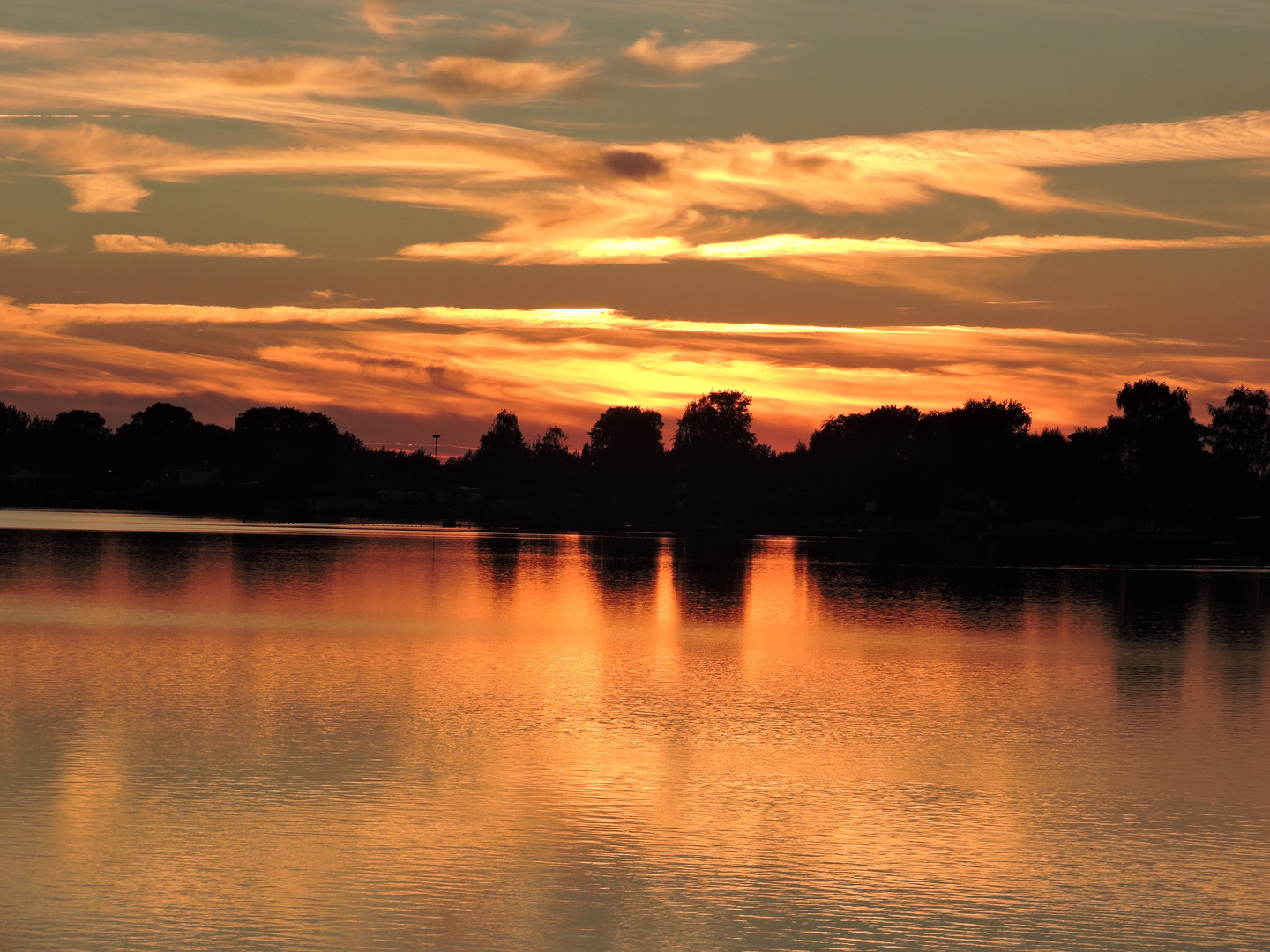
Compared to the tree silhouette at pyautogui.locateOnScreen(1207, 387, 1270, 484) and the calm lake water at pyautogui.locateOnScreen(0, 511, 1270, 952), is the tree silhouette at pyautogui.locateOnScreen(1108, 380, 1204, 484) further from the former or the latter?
the calm lake water at pyautogui.locateOnScreen(0, 511, 1270, 952)

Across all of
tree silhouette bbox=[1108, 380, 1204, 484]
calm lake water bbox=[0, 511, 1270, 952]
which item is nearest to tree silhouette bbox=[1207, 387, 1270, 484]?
tree silhouette bbox=[1108, 380, 1204, 484]

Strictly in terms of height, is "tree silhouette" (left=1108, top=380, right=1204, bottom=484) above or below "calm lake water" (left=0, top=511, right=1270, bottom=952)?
above

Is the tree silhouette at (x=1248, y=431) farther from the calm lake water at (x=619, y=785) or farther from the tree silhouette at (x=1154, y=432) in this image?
the calm lake water at (x=619, y=785)

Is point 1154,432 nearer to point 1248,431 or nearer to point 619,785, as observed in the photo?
point 1248,431

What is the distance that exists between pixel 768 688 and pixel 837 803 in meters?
11.0

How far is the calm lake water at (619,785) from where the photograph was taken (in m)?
12.9

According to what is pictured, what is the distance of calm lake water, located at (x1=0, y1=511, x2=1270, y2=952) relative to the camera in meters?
12.9

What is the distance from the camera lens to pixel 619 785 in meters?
18.5

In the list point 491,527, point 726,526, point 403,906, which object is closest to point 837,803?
point 403,906

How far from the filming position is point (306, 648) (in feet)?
109

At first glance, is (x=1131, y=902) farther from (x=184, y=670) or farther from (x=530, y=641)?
(x=530, y=641)

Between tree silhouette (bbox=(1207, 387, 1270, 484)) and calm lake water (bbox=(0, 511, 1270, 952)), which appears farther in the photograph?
tree silhouette (bbox=(1207, 387, 1270, 484))

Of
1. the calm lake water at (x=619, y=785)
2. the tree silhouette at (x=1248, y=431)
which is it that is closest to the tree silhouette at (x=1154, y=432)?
the tree silhouette at (x=1248, y=431)

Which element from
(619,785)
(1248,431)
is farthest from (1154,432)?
(619,785)
